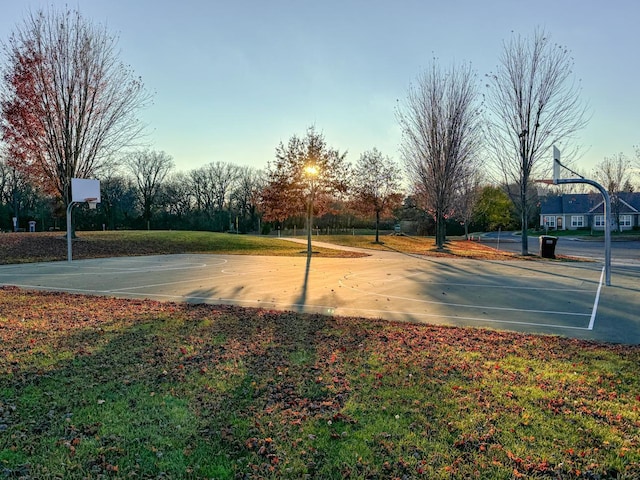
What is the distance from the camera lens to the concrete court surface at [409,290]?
7680 mm

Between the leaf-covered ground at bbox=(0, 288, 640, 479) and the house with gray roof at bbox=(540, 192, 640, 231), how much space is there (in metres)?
61.2

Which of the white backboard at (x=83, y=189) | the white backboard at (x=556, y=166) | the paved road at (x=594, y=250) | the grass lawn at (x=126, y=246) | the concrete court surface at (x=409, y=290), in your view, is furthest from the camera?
the paved road at (x=594, y=250)

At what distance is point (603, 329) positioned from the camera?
685 centimetres

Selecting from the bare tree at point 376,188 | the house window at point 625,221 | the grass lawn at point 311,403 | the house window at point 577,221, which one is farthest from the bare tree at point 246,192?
the grass lawn at point 311,403

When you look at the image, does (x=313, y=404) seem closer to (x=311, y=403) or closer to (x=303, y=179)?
(x=311, y=403)

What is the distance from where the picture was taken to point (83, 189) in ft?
69.8

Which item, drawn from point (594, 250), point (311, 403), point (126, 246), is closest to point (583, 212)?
point (594, 250)

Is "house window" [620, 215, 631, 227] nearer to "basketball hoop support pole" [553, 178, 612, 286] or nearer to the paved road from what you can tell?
the paved road

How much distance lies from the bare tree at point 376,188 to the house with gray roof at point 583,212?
3683 centimetres

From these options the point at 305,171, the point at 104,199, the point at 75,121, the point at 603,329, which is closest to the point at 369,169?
the point at 305,171

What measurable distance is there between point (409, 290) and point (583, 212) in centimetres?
6467

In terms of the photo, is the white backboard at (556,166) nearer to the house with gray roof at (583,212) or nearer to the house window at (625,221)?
the house with gray roof at (583,212)

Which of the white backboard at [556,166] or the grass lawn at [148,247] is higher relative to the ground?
the white backboard at [556,166]

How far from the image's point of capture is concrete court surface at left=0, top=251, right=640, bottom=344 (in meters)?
7.68
